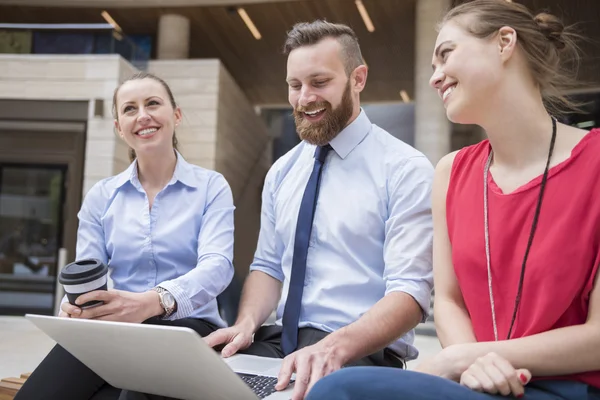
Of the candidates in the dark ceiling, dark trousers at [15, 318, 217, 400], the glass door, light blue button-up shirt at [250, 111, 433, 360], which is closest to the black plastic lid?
dark trousers at [15, 318, 217, 400]

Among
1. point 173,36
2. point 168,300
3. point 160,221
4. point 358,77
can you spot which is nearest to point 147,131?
point 160,221

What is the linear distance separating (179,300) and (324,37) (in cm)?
94

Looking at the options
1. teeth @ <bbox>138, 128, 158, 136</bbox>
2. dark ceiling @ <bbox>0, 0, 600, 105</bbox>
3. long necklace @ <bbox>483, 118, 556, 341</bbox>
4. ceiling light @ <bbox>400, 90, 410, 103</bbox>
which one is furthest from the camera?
ceiling light @ <bbox>400, 90, 410, 103</bbox>

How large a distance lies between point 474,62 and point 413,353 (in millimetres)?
996

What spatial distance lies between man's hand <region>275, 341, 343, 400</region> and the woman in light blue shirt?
65 centimetres

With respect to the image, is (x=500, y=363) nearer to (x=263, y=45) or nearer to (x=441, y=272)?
(x=441, y=272)

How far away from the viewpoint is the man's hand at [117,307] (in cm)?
159

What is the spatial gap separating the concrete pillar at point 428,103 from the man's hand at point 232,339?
960 centimetres

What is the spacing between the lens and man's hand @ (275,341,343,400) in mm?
1281

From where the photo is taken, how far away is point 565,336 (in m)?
1.15

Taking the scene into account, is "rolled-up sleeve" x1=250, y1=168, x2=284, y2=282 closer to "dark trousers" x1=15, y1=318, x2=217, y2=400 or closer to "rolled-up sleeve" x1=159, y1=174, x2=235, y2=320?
"rolled-up sleeve" x1=159, y1=174, x2=235, y2=320

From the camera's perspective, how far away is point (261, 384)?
1356mm

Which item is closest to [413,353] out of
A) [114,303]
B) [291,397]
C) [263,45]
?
[291,397]

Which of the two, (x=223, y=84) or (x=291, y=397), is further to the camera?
(x=223, y=84)
